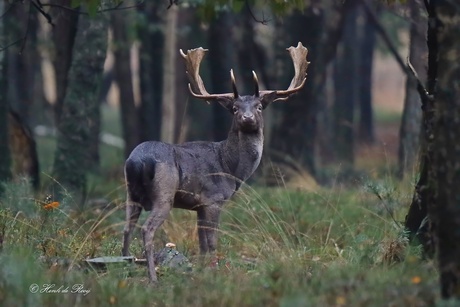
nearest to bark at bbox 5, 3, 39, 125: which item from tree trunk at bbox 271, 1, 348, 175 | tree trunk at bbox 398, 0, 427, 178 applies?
tree trunk at bbox 271, 1, 348, 175

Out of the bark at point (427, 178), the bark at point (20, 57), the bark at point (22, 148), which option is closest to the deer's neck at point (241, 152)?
the bark at point (427, 178)

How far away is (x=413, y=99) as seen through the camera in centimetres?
1831

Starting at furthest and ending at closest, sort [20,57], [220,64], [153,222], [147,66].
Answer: [20,57] → [147,66] → [220,64] → [153,222]

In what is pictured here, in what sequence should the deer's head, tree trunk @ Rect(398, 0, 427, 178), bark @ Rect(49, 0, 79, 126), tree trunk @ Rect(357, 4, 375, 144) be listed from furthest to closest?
tree trunk @ Rect(357, 4, 375, 144) < tree trunk @ Rect(398, 0, 427, 178) < bark @ Rect(49, 0, 79, 126) < the deer's head

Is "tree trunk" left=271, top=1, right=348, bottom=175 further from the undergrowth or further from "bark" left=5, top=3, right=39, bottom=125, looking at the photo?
the undergrowth

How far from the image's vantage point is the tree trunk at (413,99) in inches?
659

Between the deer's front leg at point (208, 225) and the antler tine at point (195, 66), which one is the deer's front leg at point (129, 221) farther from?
the antler tine at point (195, 66)

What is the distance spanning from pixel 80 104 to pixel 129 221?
4.56m

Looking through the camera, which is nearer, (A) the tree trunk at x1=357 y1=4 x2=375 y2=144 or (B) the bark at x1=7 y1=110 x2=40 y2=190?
(B) the bark at x1=7 y1=110 x2=40 y2=190

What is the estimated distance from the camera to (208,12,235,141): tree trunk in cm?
2152

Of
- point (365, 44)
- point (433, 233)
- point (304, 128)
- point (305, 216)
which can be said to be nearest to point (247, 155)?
point (305, 216)

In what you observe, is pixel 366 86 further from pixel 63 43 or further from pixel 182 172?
pixel 182 172

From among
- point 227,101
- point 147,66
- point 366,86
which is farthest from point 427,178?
point 366,86

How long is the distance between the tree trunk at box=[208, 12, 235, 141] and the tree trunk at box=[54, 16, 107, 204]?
21.0ft
